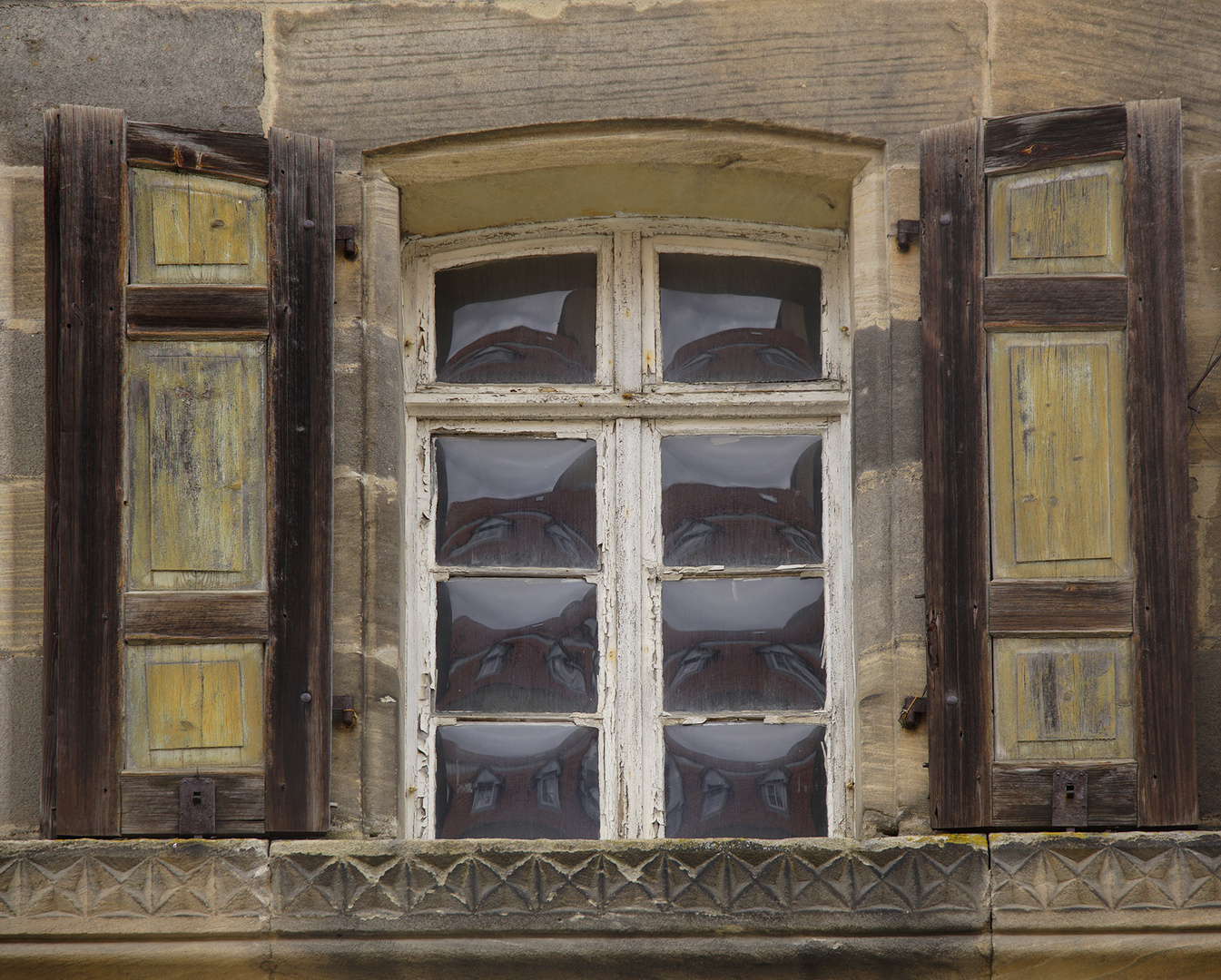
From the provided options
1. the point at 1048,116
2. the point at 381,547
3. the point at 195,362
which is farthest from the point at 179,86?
the point at 1048,116

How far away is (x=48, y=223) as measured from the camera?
2932 millimetres

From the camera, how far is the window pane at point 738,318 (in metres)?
3.33

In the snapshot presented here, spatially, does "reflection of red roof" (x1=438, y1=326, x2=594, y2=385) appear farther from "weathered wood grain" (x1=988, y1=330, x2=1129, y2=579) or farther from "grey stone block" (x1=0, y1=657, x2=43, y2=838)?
Result: "grey stone block" (x1=0, y1=657, x2=43, y2=838)

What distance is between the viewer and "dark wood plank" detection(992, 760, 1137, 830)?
2791mm

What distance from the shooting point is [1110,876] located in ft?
9.05

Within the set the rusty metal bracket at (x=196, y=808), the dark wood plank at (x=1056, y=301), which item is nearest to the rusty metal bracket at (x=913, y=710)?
the dark wood plank at (x=1056, y=301)

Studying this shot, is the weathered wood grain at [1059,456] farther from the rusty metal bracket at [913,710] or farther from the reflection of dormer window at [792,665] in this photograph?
the reflection of dormer window at [792,665]

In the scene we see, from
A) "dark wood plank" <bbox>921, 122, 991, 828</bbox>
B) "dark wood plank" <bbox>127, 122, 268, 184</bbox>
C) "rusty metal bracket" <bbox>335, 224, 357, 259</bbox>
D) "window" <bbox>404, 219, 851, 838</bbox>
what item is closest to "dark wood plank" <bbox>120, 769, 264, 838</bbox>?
"window" <bbox>404, 219, 851, 838</bbox>

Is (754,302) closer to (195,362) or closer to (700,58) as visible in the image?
(700,58)

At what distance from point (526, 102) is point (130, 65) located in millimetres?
938

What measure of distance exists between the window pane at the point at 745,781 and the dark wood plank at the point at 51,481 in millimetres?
1356

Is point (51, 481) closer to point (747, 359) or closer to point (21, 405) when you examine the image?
point (21, 405)

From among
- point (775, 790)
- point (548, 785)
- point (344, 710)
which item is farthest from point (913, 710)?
point (344, 710)

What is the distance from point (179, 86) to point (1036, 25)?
2012 mm
